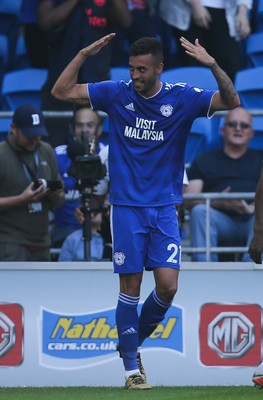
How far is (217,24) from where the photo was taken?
11336mm

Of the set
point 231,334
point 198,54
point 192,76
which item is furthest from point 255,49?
point 198,54

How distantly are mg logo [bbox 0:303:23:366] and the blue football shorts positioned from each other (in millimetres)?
1465

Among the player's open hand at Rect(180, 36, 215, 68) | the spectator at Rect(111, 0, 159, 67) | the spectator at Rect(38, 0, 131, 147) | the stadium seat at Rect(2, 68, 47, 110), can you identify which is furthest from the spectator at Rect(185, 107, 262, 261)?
the player's open hand at Rect(180, 36, 215, 68)

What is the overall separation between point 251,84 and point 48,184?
10.6 feet

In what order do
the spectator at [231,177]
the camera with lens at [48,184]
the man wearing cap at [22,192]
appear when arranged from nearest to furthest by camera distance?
1. the camera with lens at [48,184]
2. the man wearing cap at [22,192]
3. the spectator at [231,177]

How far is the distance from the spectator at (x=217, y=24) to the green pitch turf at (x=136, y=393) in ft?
16.7

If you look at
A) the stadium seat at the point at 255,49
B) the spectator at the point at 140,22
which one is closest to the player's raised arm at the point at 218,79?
the spectator at the point at 140,22

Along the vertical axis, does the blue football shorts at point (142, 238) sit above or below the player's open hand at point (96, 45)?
below

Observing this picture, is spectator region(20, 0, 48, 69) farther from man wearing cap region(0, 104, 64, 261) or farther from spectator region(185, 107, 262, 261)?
spectator region(185, 107, 262, 261)

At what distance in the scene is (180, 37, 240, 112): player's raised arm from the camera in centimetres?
658

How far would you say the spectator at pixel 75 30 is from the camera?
10.7 metres

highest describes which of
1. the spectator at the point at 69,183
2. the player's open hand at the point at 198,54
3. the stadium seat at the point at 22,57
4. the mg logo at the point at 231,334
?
the player's open hand at the point at 198,54

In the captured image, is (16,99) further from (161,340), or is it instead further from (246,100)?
(161,340)

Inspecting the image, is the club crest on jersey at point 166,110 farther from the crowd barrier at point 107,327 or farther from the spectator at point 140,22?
the spectator at point 140,22
